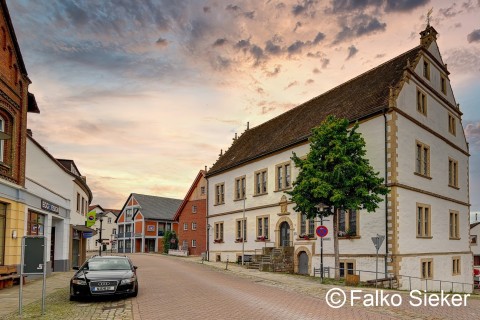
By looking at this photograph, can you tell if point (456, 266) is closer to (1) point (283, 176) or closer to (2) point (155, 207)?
(1) point (283, 176)

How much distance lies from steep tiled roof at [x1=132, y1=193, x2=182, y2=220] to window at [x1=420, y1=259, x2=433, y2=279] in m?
64.3

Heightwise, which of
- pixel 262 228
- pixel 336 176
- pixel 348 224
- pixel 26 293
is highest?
pixel 336 176

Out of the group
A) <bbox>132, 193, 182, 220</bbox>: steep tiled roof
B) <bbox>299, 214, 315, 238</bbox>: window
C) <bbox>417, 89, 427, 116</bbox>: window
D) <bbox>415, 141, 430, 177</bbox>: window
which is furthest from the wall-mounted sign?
<bbox>132, 193, 182, 220</bbox>: steep tiled roof

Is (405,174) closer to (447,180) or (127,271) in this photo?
(447,180)

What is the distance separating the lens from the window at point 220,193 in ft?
150

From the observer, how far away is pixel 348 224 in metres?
28.4

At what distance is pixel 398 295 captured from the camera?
18500 millimetres

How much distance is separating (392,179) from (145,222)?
A: 6605 cm

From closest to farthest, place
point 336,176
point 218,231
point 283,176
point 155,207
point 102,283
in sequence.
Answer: point 102,283
point 336,176
point 283,176
point 218,231
point 155,207

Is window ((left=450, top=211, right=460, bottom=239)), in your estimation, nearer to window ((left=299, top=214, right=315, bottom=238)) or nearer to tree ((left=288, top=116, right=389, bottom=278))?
window ((left=299, top=214, right=315, bottom=238))

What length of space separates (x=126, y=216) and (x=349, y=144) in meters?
76.0

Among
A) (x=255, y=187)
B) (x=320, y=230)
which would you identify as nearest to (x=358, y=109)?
(x=320, y=230)

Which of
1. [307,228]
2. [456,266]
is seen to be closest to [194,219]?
[307,228]

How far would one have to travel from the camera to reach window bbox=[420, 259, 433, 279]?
28.0 metres
